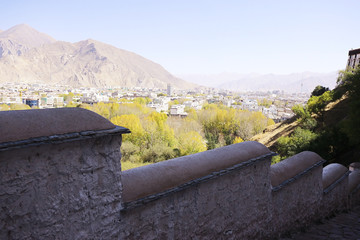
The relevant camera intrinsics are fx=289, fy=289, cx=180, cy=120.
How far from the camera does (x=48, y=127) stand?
1.49 m

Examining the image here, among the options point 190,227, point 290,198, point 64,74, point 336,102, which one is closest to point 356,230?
point 290,198

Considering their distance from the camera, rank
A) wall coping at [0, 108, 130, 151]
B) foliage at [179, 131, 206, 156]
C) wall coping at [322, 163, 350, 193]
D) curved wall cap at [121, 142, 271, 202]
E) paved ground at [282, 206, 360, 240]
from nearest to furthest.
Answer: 1. wall coping at [0, 108, 130, 151]
2. curved wall cap at [121, 142, 271, 202]
3. paved ground at [282, 206, 360, 240]
4. wall coping at [322, 163, 350, 193]
5. foliage at [179, 131, 206, 156]

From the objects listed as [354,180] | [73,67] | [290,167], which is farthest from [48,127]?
[73,67]

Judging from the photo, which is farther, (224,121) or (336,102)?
(224,121)

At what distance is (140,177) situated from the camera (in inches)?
80.0

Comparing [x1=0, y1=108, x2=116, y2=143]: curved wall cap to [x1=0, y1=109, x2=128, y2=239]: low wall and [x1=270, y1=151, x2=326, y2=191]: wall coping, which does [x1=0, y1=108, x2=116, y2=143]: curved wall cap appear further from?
[x1=270, y1=151, x2=326, y2=191]: wall coping

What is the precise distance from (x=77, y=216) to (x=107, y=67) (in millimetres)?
178598

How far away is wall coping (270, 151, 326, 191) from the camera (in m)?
3.33

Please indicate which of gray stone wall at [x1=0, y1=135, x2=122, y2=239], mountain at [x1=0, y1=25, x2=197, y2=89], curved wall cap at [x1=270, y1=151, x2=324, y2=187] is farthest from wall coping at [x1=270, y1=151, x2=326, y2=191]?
mountain at [x1=0, y1=25, x2=197, y2=89]

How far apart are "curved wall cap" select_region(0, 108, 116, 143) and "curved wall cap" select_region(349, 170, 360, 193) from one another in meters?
4.99

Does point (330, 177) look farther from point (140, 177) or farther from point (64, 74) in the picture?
point (64, 74)

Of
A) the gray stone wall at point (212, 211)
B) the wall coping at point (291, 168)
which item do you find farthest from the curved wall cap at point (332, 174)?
the gray stone wall at point (212, 211)

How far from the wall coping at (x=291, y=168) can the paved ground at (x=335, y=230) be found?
697mm

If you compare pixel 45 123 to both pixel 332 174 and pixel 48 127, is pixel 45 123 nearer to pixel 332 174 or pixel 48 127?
pixel 48 127
